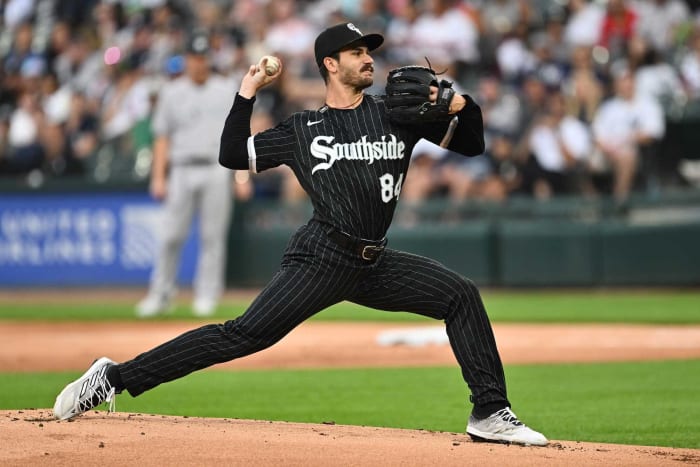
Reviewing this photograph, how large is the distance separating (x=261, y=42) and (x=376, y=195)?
1312 centimetres

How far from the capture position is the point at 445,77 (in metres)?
16.7

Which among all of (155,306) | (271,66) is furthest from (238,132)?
(155,306)

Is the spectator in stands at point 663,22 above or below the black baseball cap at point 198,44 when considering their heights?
above

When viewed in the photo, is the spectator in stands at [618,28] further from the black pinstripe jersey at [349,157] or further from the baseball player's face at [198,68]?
the black pinstripe jersey at [349,157]

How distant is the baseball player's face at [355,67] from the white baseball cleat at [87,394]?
1785mm

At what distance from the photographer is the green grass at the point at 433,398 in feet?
22.2

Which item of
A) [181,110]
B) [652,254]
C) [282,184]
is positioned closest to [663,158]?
[652,254]

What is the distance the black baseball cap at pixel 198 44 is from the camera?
12.7 metres

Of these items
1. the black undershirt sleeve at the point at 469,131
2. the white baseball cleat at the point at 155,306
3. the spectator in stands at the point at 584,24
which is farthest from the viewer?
the spectator in stands at the point at 584,24

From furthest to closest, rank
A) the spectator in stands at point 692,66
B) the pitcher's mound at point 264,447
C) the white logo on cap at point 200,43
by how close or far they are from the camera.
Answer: the spectator in stands at point 692,66 < the white logo on cap at point 200,43 < the pitcher's mound at point 264,447

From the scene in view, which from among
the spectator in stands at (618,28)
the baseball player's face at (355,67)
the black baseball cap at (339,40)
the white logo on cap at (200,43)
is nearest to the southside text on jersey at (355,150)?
the baseball player's face at (355,67)

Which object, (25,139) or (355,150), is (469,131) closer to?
(355,150)

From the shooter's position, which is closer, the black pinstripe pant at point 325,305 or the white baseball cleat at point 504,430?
the white baseball cleat at point 504,430

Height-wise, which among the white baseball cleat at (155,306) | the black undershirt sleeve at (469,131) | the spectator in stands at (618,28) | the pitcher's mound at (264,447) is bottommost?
the pitcher's mound at (264,447)
